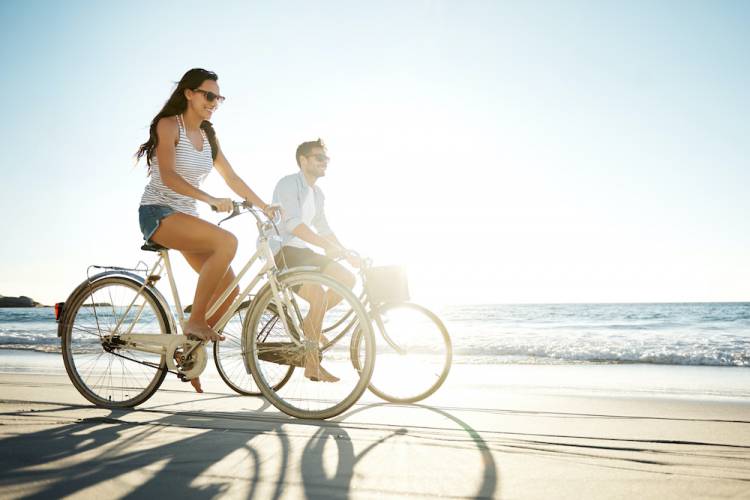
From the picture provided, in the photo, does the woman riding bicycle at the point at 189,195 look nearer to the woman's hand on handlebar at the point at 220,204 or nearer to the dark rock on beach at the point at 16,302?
the woman's hand on handlebar at the point at 220,204

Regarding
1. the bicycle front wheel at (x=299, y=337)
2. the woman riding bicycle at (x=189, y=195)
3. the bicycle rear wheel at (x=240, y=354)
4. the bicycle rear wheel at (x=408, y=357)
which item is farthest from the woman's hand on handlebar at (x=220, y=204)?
the bicycle rear wheel at (x=408, y=357)

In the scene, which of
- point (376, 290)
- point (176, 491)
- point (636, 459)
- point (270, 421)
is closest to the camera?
point (176, 491)

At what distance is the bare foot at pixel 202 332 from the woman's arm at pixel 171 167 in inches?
30.3

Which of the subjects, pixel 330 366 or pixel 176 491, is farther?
pixel 330 366

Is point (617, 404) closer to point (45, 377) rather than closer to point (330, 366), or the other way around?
point (330, 366)

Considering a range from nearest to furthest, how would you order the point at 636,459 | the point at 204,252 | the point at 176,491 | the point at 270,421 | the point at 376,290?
the point at 176,491
the point at 636,459
the point at 270,421
the point at 204,252
the point at 376,290

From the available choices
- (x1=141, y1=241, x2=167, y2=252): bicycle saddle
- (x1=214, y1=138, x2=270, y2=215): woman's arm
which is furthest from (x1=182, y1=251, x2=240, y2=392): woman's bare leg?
(x1=214, y1=138, x2=270, y2=215): woman's arm

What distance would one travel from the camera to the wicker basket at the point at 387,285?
3980 mm

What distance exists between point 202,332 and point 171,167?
40.4 inches

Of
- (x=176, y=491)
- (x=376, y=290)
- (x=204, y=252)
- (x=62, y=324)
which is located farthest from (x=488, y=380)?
(x=176, y=491)

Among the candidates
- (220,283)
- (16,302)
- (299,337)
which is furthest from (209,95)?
(16,302)

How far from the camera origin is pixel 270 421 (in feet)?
9.53

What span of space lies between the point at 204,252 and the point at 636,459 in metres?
2.64

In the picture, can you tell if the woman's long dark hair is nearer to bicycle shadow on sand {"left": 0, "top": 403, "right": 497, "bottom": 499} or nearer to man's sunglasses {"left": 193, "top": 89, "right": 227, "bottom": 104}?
man's sunglasses {"left": 193, "top": 89, "right": 227, "bottom": 104}
